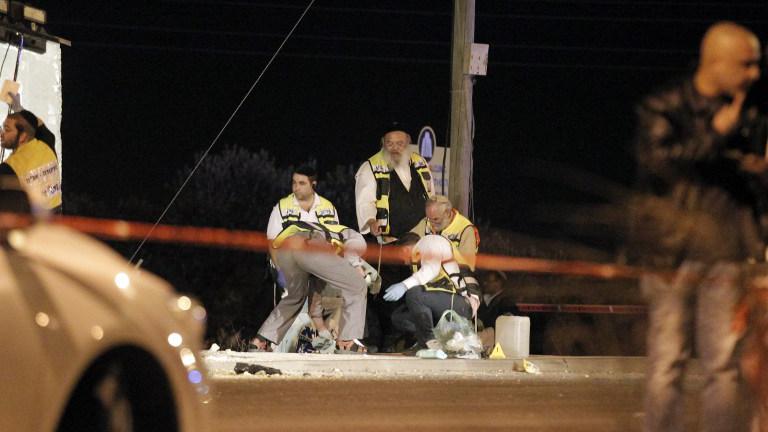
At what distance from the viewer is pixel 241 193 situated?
101 ft

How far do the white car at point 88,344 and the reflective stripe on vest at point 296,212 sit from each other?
10627 millimetres

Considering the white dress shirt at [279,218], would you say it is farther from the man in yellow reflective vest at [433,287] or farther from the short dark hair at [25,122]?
the short dark hair at [25,122]

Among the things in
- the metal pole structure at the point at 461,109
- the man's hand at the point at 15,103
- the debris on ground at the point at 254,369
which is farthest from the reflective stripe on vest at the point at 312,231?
the metal pole structure at the point at 461,109

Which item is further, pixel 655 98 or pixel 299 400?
pixel 299 400

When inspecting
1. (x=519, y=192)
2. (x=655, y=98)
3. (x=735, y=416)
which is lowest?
(x=519, y=192)

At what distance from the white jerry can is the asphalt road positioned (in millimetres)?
1504

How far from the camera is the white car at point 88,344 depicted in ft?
14.3

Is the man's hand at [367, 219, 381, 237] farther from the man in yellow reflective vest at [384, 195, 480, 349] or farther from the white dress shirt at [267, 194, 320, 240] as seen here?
the white dress shirt at [267, 194, 320, 240]

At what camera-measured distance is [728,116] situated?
6613 mm

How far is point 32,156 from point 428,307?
4298 mm

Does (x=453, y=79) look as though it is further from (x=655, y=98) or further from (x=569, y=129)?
(x=569, y=129)

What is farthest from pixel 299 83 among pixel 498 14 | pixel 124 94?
pixel 498 14

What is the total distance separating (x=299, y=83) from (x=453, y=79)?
80.9ft

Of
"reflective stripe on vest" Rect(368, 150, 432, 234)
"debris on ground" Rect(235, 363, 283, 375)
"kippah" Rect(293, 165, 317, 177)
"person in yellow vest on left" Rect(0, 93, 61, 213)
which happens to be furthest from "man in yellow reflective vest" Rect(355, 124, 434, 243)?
"person in yellow vest on left" Rect(0, 93, 61, 213)
